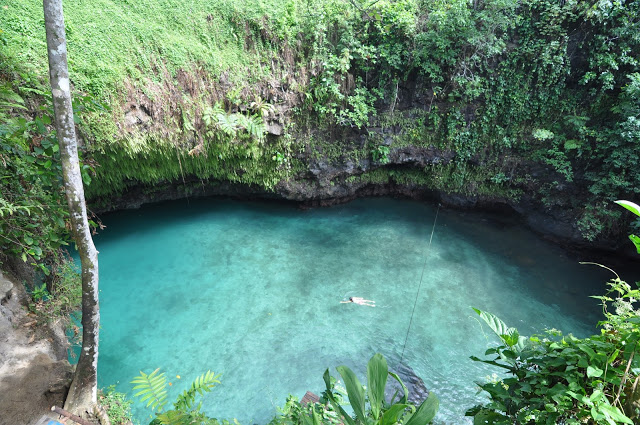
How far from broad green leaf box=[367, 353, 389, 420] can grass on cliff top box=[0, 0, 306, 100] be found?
18.0 feet

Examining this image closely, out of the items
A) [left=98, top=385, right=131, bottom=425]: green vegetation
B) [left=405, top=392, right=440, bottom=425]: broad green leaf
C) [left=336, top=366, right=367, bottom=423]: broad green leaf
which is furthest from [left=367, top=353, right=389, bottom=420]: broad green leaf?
[left=98, top=385, right=131, bottom=425]: green vegetation

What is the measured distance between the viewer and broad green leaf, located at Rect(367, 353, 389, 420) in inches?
55.5

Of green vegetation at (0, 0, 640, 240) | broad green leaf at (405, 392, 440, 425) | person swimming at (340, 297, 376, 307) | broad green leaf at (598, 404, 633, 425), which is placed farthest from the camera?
person swimming at (340, 297, 376, 307)

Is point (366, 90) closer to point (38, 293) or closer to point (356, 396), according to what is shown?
point (38, 293)

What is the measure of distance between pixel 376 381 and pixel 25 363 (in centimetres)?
316

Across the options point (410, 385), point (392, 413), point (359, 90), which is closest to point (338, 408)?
point (392, 413)

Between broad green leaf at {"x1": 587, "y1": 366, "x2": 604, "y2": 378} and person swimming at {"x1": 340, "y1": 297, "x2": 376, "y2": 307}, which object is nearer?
broad green leaf at {"x1": 587, "y1": 366, "x2": 604, "y2": 378}

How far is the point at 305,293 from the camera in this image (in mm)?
6020

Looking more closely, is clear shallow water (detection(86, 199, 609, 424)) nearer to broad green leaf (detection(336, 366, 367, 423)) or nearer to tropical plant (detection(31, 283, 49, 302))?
tropical plant (detection(31, 283, 49, 302))

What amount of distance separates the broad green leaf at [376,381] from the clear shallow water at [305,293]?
121 inches

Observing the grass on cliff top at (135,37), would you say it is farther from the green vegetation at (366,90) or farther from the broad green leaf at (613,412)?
the broad green leaf at (613,412)

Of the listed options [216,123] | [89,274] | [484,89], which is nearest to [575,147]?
[484,89]

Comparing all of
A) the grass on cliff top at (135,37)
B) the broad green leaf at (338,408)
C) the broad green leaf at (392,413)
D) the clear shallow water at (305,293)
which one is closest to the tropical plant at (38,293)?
the clear shallow water at (305,293)

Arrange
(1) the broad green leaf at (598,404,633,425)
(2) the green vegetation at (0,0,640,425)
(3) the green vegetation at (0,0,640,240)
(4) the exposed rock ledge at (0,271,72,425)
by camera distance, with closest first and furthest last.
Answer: (1) the broad green leaf at (598,404,633,425), (4) the exposed rock ledge at (0,271,72,425), (2) the green vegetation at (0,0,640,425), (3) the green vegetation at (0,0,640,240)
